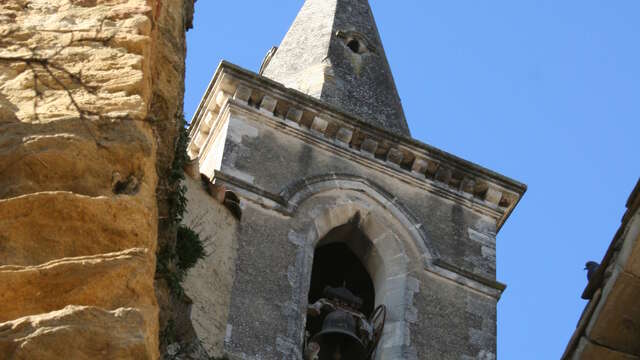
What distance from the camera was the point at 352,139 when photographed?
14.8 meters

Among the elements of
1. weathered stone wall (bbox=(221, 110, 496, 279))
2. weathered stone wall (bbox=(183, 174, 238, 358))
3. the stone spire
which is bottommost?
weathered stone wall (bbox=(183, 174, 238, 358))

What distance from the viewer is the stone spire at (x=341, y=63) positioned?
1600 cm

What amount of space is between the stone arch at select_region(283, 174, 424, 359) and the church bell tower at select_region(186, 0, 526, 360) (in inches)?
0.5

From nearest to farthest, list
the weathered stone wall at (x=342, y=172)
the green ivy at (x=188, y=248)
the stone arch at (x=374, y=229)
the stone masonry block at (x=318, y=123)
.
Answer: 1. the green ivy at (x=188, y=248)
2. the stone arch at (x=374, y=229)
3. the weathered stone wall at (x=342, y=172)
4. the stone masonry block at (x=318, y=123)

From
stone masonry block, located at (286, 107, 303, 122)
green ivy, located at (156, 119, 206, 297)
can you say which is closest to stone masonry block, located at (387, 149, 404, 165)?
stone masonry block, located at (286, 107, 303, 122)

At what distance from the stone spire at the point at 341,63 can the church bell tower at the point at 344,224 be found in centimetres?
5

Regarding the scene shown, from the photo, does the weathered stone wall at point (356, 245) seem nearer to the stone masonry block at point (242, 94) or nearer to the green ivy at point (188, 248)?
the stone masonry block at point (242, 94)

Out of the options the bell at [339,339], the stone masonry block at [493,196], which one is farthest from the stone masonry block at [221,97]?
the stone masonry block at [493,196]

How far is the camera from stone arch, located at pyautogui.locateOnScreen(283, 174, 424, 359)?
1359 cm

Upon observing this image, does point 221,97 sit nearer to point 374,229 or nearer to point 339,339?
point 374,229

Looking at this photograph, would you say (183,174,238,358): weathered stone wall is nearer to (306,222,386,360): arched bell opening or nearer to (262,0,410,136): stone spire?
(306,222,386,360): arched bell opening

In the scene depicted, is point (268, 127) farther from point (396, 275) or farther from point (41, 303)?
point (41, 303)

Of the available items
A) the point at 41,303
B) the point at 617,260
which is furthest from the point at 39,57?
the point at 617,260

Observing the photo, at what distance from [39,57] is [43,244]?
2.71 feet
